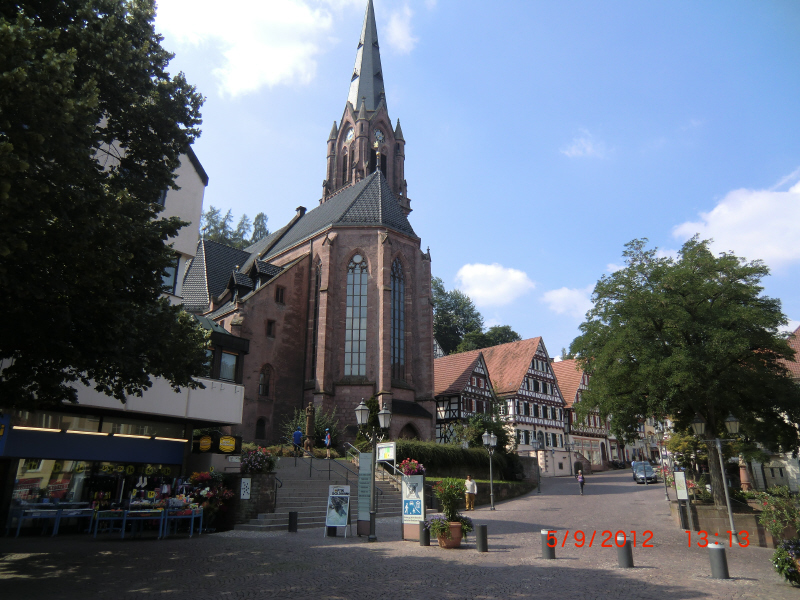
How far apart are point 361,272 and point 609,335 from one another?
758 inches

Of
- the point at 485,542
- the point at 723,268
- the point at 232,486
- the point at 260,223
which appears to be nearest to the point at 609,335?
the point at 723,268

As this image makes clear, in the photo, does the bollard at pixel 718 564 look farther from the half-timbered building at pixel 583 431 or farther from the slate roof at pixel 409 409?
the half-timbered building at pixel 583 431

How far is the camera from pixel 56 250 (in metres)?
7.86

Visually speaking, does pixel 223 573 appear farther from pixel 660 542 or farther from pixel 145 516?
pixel 660 542

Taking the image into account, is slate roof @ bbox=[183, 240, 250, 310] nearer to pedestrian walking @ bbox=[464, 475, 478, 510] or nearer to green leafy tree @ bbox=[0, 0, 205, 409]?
pedestrian walking @ bbox=[464, 475, 478, 510]

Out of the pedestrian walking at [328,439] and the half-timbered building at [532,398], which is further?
the half-timbered building at [532,398]

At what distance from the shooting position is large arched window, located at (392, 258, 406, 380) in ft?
117

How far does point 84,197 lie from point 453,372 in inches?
1613

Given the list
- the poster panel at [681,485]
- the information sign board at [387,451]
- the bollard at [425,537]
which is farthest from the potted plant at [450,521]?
the poster panel at [681,485]

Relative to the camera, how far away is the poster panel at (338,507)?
14.5 meters

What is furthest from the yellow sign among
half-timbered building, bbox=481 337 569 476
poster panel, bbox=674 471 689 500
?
half-timbered building, bbox=481 337 569 476

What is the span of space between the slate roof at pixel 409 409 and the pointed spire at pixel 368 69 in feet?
108

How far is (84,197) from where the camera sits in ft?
24.8

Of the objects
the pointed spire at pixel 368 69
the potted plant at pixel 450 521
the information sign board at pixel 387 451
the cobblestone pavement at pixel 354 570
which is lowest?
the cobblestone pavement at pixel 354 570
